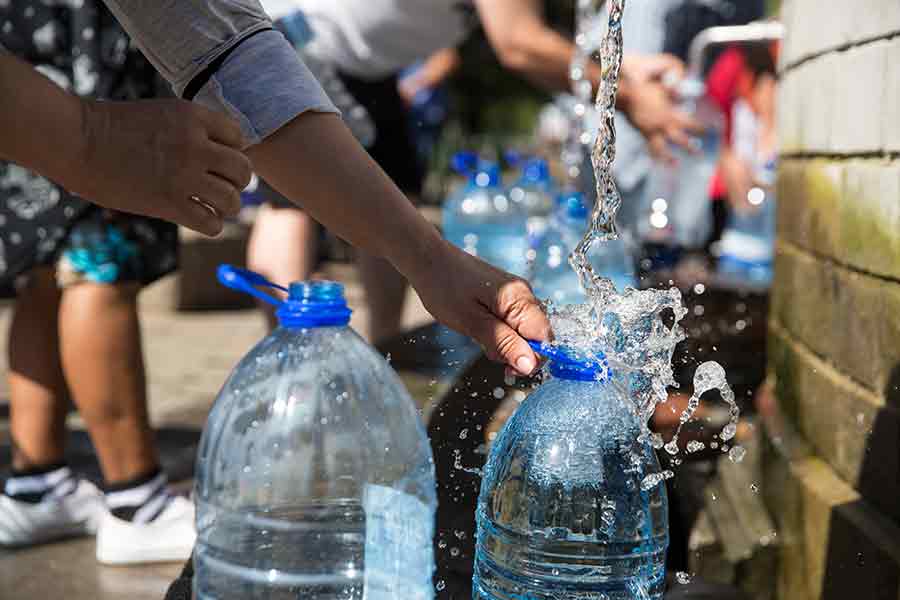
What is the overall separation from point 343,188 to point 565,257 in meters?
2.69

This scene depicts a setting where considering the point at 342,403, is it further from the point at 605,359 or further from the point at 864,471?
the point at 864,471

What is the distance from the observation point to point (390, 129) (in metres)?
4.67

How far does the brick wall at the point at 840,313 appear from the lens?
2.14 metres

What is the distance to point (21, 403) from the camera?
3354 millimetres

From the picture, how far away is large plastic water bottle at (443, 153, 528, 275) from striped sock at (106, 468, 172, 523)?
8.46ft

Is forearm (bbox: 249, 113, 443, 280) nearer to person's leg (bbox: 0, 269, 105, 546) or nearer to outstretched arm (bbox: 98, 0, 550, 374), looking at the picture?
outstretched arm (bbox: 98, 0, 550, 374)

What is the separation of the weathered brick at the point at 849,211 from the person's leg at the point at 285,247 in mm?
1614

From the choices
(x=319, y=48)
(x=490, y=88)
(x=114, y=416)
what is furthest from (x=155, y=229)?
(x=490, y=88)

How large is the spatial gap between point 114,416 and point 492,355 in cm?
183

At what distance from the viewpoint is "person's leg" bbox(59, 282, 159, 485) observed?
10.3 feet

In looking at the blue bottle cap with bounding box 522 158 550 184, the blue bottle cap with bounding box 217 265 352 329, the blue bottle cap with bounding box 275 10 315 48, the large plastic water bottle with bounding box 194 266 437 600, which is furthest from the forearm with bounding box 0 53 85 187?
the blue bottle cap with bounding box 522 158 550 184

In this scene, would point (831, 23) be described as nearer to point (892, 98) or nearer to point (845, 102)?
point (845, 102)

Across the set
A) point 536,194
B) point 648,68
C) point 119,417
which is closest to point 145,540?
point 119,417

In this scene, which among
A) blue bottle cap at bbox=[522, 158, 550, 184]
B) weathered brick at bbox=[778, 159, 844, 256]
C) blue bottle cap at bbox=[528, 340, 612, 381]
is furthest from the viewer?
blue bottle cap at bbox=[522, 158, 550, 184]
